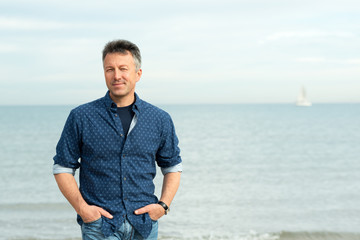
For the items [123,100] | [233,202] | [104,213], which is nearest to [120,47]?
[123,100]

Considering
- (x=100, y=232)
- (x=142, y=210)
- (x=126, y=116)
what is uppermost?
(x=126, y=116)

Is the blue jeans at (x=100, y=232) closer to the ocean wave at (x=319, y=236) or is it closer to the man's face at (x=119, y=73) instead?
the man's face at (x=119, y=73)

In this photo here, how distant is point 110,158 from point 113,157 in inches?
0.7

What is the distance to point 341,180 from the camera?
16.9 meters

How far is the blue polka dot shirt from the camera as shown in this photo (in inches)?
101

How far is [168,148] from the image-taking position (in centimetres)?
279

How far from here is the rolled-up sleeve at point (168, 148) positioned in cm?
277

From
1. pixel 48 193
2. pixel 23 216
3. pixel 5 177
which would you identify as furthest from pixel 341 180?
pixel 5 177

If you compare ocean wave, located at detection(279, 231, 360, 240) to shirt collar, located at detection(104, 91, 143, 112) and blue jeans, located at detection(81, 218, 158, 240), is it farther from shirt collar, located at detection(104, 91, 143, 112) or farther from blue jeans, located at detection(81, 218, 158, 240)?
shirt collar, located at detection(104, 91, 143, 112)

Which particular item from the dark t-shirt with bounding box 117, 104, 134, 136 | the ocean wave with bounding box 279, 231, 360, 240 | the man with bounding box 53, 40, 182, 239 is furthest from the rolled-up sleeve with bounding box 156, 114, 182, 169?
the ocean wave with bounding box 279, 231, 360, 240

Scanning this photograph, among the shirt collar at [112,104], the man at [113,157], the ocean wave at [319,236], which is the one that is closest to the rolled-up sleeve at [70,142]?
the man at [113,157]

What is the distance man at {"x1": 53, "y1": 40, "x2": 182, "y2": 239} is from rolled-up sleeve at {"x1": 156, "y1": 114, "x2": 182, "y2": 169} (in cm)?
8

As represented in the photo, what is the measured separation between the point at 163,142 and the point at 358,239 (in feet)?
24.0

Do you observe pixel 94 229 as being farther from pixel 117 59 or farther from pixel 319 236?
pixel 319 236
